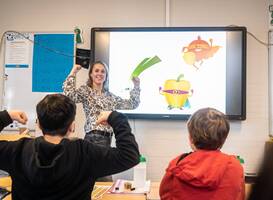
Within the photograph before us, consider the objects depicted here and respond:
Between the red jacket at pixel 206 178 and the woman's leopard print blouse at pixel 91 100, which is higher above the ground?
the woman's leopard print blouse at pixel 91 100

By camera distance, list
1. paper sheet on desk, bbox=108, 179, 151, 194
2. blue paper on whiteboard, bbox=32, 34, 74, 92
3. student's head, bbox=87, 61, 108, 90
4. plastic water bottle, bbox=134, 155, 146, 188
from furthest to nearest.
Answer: blue paper on whiteboard, bbox=32, 34, 74, 92, student's head, bbox=87, 61, 108, 90, plastic water bottle, bbox=134, 155, 146, 188, paper sheet on desk, bbox=108, 179, 151, 194

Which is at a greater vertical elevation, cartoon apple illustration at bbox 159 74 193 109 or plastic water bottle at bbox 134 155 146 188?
cartoon apple illustration at bbox 159 74 193 109

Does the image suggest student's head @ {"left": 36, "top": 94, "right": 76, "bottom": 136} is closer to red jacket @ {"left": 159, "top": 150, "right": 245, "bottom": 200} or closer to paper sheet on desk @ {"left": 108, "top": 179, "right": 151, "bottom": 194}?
red jacket @ {"left": 159, "top": 150, "right": 245, "bottom": 200}

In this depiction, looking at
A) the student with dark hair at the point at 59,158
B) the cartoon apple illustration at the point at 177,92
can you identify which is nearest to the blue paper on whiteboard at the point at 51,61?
the cartoon apple illustration at the point at 177,92

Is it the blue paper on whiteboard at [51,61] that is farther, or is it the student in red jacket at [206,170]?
the blue paper on whiteboard at [51,61]

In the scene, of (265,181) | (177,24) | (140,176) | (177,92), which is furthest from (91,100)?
(265,181)

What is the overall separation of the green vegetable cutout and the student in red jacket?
5.19 ft

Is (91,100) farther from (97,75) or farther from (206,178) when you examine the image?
(206,178)

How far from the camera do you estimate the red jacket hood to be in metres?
1.27

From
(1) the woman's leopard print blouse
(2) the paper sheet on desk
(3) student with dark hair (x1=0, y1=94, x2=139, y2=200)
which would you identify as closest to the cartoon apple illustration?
(1) the woman's leopard print blouse

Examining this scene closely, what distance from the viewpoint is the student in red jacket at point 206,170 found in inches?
50.4

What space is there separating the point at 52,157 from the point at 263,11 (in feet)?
8.79

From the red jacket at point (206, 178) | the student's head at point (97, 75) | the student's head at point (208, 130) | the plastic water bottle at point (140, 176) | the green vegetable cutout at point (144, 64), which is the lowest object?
the plastic water bottle at point (140, 176)

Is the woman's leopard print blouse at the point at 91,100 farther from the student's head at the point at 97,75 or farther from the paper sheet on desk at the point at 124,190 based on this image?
the paper sheet on desk at the point at 124,190
